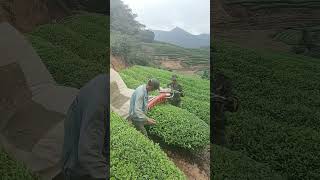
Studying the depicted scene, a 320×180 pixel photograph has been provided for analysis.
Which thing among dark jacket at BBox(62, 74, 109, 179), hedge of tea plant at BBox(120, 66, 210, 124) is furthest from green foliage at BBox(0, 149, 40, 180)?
hedge of tea plant at BBox(120, 66, 210, 124)

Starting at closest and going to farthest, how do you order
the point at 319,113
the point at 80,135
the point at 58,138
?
1. the point at 80,135
2. the point at 319,113
3. the point at 58,138

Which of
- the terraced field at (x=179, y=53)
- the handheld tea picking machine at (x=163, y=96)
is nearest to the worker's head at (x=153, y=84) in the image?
the handheld tea picking machine at (x=163, y=96)

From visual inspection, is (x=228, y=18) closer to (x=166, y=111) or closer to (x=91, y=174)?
(x=166, y=111)

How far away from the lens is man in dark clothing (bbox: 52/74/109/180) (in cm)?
666

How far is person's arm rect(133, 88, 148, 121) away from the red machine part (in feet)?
0.41

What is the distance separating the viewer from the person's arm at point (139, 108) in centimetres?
805

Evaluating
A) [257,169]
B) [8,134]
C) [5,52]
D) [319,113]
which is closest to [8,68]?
[5,52]

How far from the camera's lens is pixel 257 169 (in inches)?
317

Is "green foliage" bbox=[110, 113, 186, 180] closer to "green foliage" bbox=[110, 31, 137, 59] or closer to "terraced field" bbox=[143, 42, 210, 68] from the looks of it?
"green foliage" bbox=[110, 31, 137, 59]

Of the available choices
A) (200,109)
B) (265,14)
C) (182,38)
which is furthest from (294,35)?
(200,109)

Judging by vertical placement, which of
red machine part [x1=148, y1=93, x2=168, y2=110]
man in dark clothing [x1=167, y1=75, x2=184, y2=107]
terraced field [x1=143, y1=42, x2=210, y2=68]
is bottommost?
red machine part [x1=148, y1=93, x2=168, y2=110]

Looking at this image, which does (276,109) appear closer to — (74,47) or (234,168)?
(234,168)

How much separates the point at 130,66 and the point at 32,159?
214 centimetres

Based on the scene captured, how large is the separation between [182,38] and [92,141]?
8.00 ft
